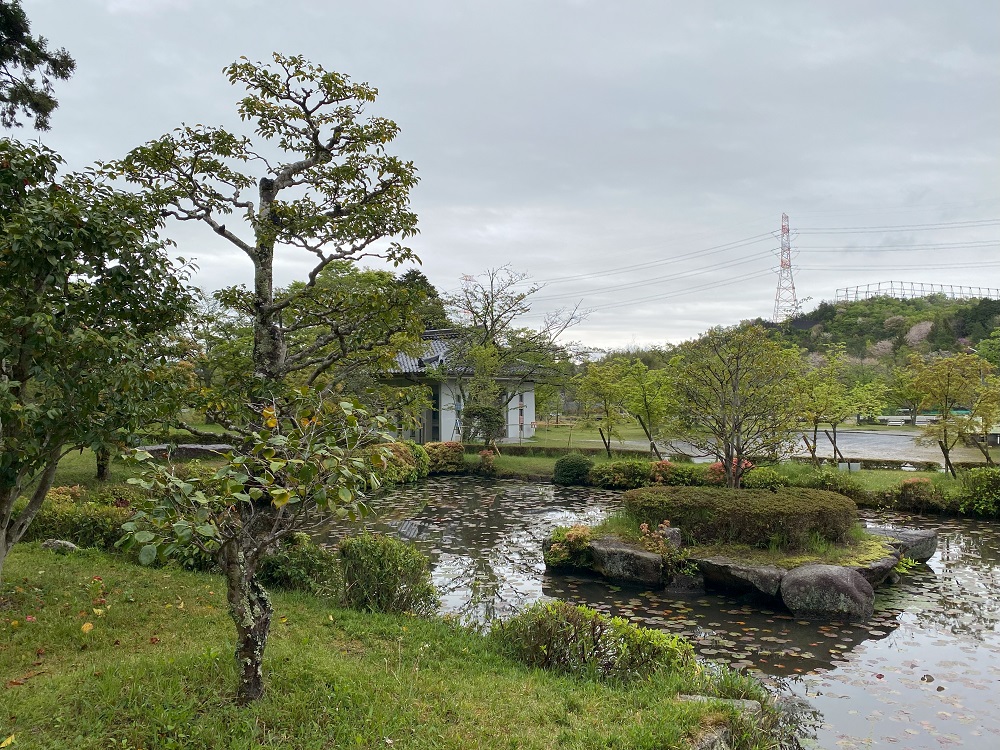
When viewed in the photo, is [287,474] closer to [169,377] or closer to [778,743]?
[169,377]

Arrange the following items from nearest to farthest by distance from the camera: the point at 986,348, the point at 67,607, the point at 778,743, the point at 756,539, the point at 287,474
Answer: the point at 287,474 < the point at 778,743 < the point at 67,607 < the point at 756,539 < the point at 986,348

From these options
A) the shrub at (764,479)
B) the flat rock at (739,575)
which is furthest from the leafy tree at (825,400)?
the flat rock at (739,575)

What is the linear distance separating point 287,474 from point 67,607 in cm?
387

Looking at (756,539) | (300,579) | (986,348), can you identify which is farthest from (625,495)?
(986,348)

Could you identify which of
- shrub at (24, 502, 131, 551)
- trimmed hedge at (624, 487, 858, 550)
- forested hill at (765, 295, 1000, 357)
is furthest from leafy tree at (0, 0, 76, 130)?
Result: forested hill at (765, 295, 1000, 357)

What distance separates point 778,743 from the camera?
386 cm

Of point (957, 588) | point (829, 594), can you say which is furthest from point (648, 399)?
point (829, 594)

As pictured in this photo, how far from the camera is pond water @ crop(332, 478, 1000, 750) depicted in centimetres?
477

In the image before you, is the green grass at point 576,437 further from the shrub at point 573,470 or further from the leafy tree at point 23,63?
the leafy tree at point 23,63

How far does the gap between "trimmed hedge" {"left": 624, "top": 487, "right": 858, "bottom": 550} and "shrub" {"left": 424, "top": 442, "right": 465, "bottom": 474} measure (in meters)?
11.1

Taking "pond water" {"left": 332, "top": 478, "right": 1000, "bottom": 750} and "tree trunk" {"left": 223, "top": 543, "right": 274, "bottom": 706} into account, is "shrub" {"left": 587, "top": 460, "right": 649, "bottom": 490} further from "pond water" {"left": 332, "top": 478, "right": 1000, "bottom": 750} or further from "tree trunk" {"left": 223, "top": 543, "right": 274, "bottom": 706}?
"tree trunk" {"left": 223, "top": 543, "right": 274, "bottom": 706}

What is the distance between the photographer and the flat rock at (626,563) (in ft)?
27.8

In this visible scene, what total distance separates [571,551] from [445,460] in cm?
1173

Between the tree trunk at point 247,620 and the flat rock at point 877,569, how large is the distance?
23.9 ft
